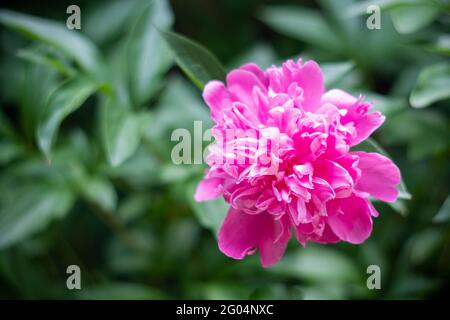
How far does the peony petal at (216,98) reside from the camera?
82cm

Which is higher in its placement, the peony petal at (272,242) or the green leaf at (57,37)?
the green leaf at (57,37)

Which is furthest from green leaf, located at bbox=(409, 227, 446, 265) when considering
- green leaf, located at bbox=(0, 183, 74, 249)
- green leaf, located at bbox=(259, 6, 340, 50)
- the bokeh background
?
green leaf, located at bbox=(0, 183, 74, 249)

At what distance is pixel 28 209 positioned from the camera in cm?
114

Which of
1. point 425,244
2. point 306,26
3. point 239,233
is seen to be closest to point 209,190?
A: point 239,233

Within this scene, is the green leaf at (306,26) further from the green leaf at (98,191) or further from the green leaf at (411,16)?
the green leaf at (98,191)

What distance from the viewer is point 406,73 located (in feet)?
4.58

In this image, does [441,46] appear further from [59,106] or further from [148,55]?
[59,106]

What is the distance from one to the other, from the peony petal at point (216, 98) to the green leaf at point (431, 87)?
0.32 meters

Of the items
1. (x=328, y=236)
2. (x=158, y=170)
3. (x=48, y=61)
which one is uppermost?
(x=48, y=61)

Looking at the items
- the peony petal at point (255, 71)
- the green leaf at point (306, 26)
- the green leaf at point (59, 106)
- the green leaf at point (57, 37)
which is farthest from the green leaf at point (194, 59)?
the green leaf at point (306, 26)

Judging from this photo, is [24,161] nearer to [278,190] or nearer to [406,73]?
[278,190]

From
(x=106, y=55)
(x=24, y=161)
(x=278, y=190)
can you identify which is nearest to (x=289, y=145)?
(x=278, y=190)

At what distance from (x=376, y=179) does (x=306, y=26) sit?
2.39 ft

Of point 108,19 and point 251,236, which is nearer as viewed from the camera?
point 251,236
